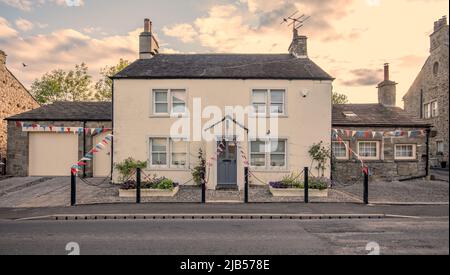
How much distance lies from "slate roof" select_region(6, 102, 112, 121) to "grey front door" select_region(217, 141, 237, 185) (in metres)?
8.78

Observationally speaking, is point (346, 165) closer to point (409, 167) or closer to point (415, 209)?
point (409, 167)

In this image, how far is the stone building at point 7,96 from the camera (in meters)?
19.9

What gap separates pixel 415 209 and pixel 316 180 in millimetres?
4154

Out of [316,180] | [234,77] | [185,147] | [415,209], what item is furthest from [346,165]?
[185,147]

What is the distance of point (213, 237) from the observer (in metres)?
7.19

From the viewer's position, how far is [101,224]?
854cm

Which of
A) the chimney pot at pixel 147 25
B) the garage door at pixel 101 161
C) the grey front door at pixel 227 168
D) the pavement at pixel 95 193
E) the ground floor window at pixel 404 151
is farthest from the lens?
the garage door at pixel 101 161

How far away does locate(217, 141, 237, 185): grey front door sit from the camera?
14.8 meters

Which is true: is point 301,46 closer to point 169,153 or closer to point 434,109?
point 169,153

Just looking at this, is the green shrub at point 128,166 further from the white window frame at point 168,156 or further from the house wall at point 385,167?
the house wall at point 385,167

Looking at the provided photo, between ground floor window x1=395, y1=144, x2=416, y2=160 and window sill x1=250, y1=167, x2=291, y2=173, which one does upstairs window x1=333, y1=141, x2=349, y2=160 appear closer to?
ground floor window x1=395, y1=144, x2=416, y2=160

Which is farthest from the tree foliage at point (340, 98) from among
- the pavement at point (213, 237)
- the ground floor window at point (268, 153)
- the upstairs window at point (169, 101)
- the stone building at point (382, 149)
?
the pavement at point (213, 237)

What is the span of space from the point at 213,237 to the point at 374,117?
1595 centimetres
